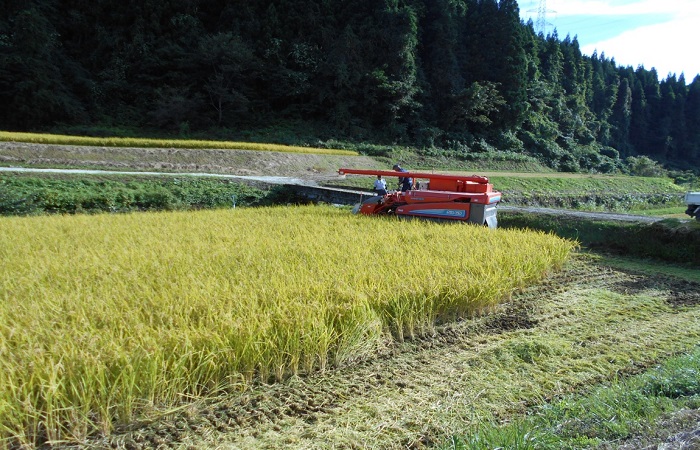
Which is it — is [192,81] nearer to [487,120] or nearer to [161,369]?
[487,120]

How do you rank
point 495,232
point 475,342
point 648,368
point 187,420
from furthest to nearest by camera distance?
point 495,232
point 475,342
point 648,368
point 187,420

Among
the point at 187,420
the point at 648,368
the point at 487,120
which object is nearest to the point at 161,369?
the point at 187,420

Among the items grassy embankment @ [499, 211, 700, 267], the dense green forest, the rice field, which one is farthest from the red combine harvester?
the dense green forest

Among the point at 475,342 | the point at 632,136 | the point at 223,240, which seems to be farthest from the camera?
the point at 632,136

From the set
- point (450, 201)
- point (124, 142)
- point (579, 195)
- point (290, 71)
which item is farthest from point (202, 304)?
point (290, 71)

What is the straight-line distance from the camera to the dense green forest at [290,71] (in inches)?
1262

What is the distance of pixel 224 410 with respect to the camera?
10.2 ft

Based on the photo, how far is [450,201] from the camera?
9.41 meters

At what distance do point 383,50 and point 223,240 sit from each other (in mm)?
32852

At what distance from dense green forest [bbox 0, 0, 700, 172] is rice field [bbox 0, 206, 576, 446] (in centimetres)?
2648

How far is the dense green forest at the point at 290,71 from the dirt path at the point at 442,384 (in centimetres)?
2863

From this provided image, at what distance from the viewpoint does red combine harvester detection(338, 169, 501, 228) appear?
30.4 ft

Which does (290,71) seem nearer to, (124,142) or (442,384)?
(124,142)

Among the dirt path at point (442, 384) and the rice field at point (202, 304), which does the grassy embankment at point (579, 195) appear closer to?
the rice field at point (202, 304)
